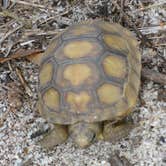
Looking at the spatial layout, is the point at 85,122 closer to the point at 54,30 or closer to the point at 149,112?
the point at 149,112

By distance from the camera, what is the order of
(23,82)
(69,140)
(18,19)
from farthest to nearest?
(18,19), (23,82), (69,140)

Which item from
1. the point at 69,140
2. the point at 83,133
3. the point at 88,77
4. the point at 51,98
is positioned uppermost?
the point at 88,77

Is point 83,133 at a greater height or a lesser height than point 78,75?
lesser

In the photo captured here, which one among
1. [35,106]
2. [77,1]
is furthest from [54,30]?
[35,106]

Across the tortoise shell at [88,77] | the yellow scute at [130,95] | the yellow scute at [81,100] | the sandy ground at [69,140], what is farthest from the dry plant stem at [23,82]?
the yellow scute at [130,95]

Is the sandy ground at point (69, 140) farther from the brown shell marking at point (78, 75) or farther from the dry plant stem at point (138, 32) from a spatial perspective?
the brown shell marking at point (78, 75)

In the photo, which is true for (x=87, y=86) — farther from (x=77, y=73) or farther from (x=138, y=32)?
(x=138, y=32)

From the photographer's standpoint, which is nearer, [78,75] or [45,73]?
[78,75]

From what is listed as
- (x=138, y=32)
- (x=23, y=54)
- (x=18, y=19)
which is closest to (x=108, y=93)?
(x=138, y=32)
